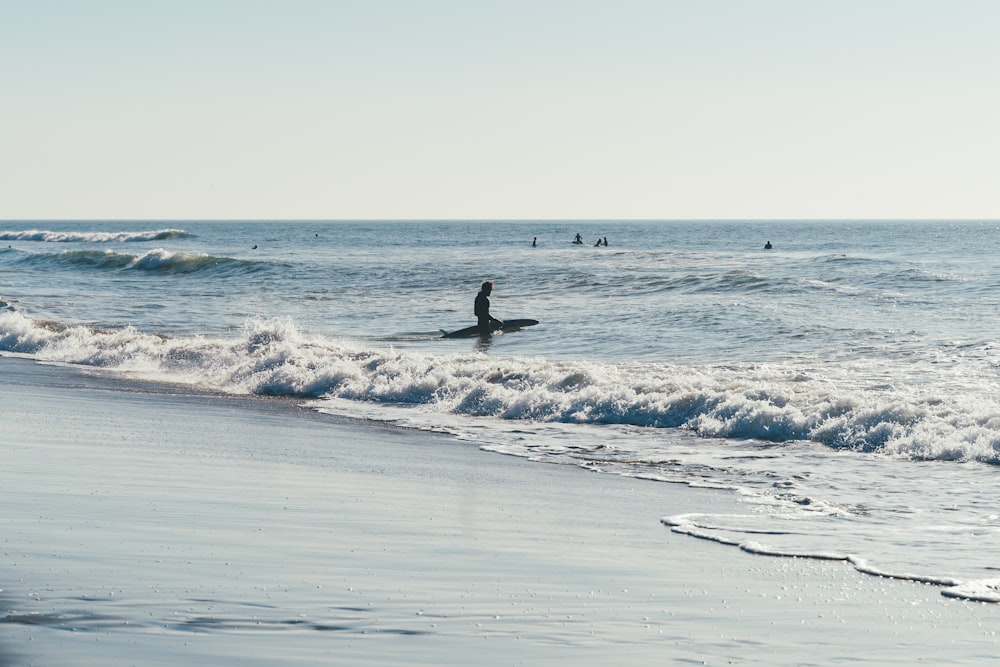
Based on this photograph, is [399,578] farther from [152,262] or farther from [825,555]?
[152,262]

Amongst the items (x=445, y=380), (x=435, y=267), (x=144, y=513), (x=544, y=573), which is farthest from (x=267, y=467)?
(x=435, y=267)

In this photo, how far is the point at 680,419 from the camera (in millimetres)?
14570

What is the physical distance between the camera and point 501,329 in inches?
1016

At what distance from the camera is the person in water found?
25.0 meters

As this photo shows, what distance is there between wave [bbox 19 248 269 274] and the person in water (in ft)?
93.5

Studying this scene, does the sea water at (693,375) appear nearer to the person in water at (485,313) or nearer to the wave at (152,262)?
the person in water at (485,313)

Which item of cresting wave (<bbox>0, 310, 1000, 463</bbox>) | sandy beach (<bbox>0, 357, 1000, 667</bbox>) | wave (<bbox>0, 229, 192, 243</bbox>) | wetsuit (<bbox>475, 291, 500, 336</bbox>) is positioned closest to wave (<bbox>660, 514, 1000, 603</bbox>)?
sandy beach (<bbox>0, 357, 1000, 667</bbox>)

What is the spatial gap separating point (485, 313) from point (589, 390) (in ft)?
31.4

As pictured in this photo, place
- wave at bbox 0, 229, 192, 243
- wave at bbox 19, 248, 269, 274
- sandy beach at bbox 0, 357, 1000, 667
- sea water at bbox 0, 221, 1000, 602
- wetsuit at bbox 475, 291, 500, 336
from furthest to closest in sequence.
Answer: wave at bbox 0, 229, 192, 243, wave at bbox 19, 248, 269, 274, wetsuit at bbox 475, 291, 500, 336, sea water at bbox 0, 221, 1000, 602, sandy beach at bbox 0, 357, 1000, 667

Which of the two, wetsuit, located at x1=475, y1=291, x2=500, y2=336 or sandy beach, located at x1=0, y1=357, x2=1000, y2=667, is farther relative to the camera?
wetsuit, located at x1=475, y1=291, x2=500, y2=336

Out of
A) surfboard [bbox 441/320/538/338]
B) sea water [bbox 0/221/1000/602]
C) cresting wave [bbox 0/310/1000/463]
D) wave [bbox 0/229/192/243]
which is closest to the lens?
sea water [bbox 0/221/1000/602]

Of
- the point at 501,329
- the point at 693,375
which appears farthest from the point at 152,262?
the point at 693,375

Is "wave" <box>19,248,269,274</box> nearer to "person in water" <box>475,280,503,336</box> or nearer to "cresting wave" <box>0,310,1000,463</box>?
"person in water" <box>475,280,503,336</box>

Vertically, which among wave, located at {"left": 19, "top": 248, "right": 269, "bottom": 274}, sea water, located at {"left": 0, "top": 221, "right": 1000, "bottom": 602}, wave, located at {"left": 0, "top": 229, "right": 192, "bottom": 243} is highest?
wave, located at {"left": 0, "top": 229, "right": 192, "bottom": 243}
